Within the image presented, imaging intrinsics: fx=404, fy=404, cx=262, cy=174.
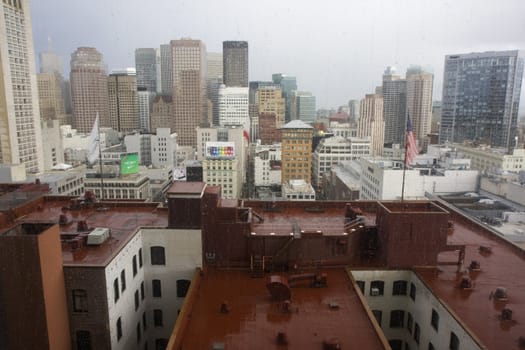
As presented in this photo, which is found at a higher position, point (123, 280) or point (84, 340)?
point (123, 280)

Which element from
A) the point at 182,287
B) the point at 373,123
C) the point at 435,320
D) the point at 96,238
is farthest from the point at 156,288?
the point at 373,123

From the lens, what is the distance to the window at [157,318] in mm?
23562

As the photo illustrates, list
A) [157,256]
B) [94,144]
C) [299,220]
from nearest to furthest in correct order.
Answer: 1. [157,256]
2. [299,220]
3. [94,144]

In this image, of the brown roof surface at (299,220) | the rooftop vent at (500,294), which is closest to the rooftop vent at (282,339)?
the brown roof surface at (299,220)

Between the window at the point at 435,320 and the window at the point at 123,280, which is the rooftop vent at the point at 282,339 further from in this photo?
the window at the point at 123,280

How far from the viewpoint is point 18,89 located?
83.8 meters

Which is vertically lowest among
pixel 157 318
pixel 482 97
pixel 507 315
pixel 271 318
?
pixel 157 318

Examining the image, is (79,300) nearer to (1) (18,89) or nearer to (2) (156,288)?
(2) (156,288)

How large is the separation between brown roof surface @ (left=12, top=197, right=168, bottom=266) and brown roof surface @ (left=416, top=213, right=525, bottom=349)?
15.4m

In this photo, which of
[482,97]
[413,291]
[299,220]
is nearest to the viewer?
[413,291]

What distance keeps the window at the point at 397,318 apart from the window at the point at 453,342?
5093mm

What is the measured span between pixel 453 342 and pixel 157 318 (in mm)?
15717

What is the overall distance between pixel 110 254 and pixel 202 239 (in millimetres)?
5291

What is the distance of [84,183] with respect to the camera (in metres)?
88.9
